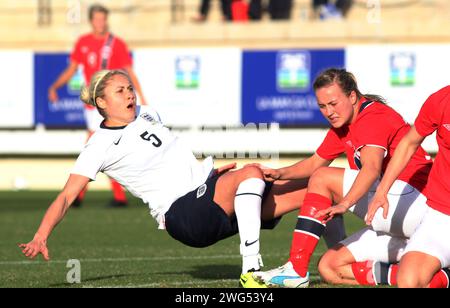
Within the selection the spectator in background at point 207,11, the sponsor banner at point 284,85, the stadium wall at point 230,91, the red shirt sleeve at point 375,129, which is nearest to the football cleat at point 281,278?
the red shirt sleeve at point 375,129

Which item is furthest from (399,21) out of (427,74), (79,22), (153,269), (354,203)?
(354,203)

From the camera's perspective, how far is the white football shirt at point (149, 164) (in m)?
7.94

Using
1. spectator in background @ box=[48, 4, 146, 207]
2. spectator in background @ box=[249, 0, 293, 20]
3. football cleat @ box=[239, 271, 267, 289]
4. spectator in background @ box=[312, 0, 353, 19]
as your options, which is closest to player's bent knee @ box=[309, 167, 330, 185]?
football cleat @ box=[239, 271, 267, 289]

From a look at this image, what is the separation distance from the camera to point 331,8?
68.4 feet

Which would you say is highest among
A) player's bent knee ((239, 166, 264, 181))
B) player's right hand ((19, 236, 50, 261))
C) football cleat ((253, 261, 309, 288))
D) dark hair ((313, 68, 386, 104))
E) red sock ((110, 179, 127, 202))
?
dark hair ((313, 68, 386, 104))

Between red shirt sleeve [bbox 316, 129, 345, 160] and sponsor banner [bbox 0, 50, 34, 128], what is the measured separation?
12.8 meters

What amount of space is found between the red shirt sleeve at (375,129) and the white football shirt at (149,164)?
3.92 ft

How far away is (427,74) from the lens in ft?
60.5

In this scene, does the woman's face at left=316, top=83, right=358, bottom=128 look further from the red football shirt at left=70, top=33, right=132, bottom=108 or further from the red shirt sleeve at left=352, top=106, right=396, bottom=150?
the red football shirt at left=70, top=33, right=132, bottom=108

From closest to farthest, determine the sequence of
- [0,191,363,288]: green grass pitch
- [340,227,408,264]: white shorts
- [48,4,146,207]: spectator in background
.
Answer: [340,227,408,264]: white shorts, [0,191,363,288]: green grass pitch, [48,4,146,207]: spectator in background

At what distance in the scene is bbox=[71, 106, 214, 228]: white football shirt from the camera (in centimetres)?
794

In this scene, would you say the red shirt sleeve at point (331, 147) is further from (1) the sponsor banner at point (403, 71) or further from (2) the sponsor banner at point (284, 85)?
(2) the sponsor banner at point (284, 85)

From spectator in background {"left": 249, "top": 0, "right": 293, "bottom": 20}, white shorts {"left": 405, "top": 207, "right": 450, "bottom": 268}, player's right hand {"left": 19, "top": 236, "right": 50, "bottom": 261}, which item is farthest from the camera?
spectator in background {"left": 249, "top": 0, "right": 293, "bottom": 20}

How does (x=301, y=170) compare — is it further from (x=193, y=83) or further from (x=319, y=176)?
(x=193, y=83)
